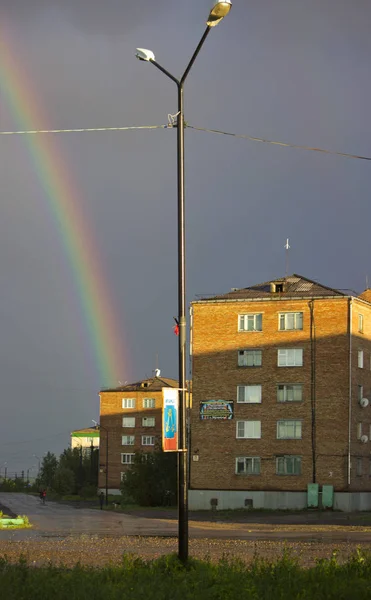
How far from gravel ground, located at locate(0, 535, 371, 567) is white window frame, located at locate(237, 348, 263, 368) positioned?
126 feet

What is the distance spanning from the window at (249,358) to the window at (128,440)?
53.9 metres

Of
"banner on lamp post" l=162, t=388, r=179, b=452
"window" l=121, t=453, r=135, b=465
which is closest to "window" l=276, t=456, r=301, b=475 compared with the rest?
"banner on lamp post" l=162, t=388, r=179, b=452

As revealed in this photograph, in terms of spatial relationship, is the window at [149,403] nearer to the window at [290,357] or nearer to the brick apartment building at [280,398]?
the brick apartment building at [280,398]

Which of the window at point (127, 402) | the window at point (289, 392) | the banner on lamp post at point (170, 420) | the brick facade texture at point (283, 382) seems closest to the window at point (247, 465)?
the brick facade texture at point (283, 382)

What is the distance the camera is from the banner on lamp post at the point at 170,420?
59.6ft

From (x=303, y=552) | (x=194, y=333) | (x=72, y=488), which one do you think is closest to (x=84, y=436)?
(x=72, y=488)

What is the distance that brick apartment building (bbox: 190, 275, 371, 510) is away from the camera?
6600cm

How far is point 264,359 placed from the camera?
227ft

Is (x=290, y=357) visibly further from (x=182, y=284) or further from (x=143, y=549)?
(x=182, y=284)

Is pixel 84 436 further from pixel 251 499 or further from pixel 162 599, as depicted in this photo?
pixel 162 599

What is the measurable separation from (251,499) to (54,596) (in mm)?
56294

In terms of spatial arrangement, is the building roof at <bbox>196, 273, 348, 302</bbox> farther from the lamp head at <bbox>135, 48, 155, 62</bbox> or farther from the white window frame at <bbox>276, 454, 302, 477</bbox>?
the lamp head at <bbox>135, 48, 155, 62</bbox>

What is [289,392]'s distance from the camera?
68250 mm

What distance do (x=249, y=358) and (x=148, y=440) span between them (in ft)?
175
